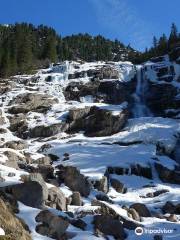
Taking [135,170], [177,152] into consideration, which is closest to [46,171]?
[135,170]

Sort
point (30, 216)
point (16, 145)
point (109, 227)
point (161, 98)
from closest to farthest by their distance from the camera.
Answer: point (30, 216) < point (109, 227) < point (16, 145) < point (161, 98)

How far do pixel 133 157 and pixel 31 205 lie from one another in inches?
1036

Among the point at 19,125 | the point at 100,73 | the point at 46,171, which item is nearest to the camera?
the point at 46,171

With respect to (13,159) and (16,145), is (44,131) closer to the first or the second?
(16,145)

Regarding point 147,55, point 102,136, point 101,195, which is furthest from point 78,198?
point 147,55

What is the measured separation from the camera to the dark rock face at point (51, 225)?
100 ft

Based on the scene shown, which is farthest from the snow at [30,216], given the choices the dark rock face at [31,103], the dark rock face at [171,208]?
the dark rock face at [31,103]

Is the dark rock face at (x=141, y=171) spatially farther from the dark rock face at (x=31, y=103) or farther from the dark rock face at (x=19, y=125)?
the dark rock face at (x=31, y=103)

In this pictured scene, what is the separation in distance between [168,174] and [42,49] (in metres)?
85.4

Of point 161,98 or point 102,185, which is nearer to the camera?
point 102,185

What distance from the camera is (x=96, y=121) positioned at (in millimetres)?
76000

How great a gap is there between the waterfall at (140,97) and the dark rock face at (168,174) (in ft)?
81.7

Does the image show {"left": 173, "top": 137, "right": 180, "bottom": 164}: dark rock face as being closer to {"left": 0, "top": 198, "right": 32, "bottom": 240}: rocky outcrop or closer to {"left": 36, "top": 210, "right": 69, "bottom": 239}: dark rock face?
{"left": 36, "top": 210, "right": 69, "bottom": 239}: dark rock face

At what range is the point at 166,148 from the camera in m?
66.1
